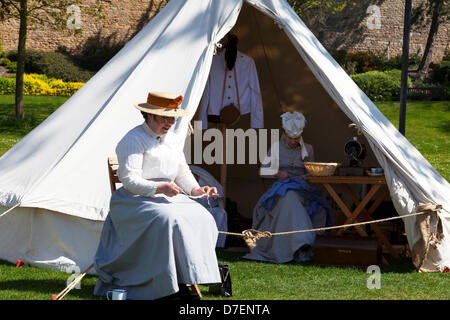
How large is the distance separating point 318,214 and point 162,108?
221 cm

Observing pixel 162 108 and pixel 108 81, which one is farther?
pixel 108 81

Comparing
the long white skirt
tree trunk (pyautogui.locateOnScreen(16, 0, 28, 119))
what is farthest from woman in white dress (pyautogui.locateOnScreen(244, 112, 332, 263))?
tree trunk (pyautogui.locateOnScreen(16, 0, 28, 119))

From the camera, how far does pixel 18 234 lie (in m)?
5.29

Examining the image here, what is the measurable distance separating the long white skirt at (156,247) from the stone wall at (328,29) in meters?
20.3

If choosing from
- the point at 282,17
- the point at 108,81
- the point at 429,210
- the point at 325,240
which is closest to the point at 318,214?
the point at 325,240

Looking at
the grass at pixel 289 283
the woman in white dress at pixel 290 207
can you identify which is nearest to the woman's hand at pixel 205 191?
the grass at pixel 289 283

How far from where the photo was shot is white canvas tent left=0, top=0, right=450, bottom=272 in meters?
5.09

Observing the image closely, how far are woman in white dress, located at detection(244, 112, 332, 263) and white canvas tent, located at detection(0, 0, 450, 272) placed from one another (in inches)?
27.3

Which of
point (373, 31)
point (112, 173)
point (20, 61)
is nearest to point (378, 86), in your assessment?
point (20, 61)

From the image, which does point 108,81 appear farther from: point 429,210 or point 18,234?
point 429,210

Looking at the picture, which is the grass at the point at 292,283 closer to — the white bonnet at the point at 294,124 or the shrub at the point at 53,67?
the white bonnet at the point at 294,124

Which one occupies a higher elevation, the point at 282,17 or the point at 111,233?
the point at 282,17

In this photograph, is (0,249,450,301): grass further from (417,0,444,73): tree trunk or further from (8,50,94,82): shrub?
(417,0,444,73): tree trunk

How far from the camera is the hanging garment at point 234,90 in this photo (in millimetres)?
6559
